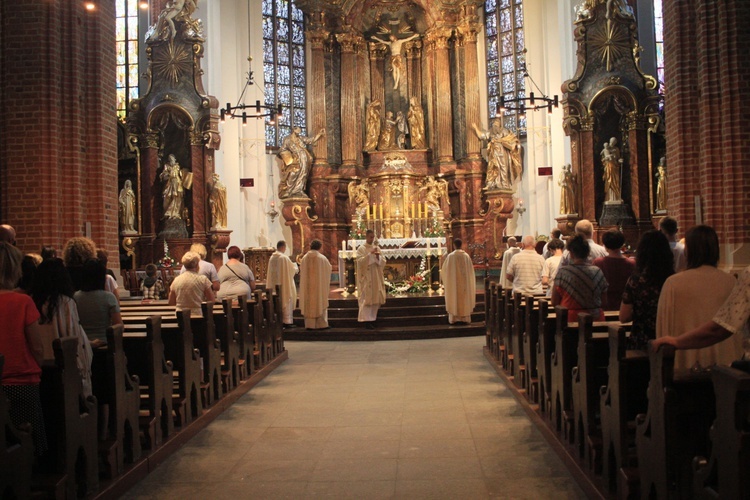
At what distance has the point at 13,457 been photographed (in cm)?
367

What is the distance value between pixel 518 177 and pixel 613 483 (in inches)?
805

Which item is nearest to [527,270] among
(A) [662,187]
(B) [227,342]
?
(B) [227,342]

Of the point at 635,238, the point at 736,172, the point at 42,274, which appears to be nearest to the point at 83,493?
the point at 42,274

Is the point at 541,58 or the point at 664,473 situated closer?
the point at 664,473

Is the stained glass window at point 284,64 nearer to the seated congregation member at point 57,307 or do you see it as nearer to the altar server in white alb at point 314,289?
the altar server in white alb at point 314,289

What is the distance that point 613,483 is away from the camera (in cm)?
466

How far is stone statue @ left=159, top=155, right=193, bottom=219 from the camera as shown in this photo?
20.6 metres

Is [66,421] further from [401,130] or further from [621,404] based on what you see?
[401,130]

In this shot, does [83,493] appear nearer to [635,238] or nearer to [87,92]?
[87,92]

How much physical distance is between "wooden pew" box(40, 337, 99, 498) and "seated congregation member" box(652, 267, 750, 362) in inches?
124

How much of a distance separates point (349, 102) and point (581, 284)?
19.6 metres

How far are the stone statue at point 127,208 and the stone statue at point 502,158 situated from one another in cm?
1051

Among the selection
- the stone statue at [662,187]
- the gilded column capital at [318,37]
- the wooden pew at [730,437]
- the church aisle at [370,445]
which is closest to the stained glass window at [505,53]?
the gilded column capital at [318,37]

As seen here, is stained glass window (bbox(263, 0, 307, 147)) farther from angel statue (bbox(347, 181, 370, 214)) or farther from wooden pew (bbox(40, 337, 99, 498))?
wooden pew (bbox(40, 337, 99, 498))
